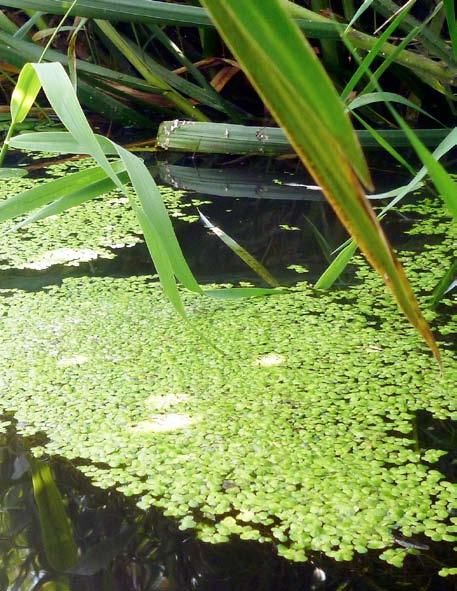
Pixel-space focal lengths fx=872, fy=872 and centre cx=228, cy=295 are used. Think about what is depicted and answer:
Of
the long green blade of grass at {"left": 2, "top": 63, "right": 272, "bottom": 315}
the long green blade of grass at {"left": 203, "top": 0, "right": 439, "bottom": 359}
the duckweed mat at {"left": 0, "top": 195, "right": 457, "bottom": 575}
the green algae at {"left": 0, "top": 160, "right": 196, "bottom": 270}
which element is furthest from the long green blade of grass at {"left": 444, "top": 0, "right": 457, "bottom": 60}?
the green algae at {"left": 0, "top": 160, "right": 196, "bottom": 270}

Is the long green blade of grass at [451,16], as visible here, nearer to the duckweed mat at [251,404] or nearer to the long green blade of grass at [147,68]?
the duckweed mat at [251,404]

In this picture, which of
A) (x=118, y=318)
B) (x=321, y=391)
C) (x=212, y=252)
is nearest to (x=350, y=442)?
(x=321, y=391)

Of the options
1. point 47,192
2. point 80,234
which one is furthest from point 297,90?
point 80,234

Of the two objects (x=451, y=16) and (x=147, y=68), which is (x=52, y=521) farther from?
(x=147, y=68)

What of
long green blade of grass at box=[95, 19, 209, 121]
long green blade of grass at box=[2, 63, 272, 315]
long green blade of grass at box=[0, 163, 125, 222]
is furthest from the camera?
long green blade of grass at box=[95, 19, 209, 121]

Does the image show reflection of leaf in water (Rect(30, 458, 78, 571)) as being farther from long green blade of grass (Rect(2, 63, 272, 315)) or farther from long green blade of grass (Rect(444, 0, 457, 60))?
long green blade of grass (Rect(444, 0, 457, 60))

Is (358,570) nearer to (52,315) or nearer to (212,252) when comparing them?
(52,315)
